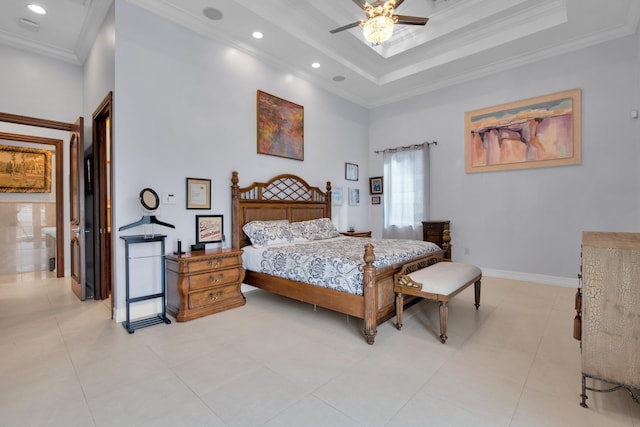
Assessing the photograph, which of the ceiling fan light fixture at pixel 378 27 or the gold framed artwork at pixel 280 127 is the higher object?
the ceiling fan light fixture at pixel 378 27

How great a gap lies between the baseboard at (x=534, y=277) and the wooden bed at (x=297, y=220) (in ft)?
5.11

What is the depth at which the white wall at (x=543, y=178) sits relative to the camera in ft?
13.4

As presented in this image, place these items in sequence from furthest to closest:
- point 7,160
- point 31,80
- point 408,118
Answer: point 408,118, point 7,160, point 31,80

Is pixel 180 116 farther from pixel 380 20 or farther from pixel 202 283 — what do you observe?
pixel 380 20

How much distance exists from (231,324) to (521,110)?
539cm

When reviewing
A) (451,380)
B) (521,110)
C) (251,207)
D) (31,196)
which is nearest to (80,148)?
(251,207)

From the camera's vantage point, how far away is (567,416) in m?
1.69

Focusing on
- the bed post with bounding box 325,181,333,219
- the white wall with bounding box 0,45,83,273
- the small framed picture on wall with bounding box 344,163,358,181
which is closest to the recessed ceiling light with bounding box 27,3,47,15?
the white wall with bounding box 0,45,83,273

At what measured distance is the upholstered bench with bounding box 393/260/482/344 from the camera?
2652 millimetres

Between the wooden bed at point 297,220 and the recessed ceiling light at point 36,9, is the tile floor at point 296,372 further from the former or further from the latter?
the recessed ceiling light at point 36,9

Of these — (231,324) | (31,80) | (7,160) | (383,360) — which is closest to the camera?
(383,360)

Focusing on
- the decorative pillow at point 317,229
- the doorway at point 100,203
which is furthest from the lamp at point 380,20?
the doorway at point 100,203

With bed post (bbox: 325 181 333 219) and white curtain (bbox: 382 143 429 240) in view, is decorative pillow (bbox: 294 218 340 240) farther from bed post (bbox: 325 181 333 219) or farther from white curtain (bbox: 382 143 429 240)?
white curtain (bbox: 382 143 429 240)

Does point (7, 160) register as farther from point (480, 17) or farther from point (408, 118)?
point (480, 17)
